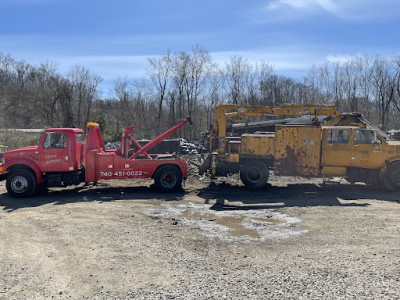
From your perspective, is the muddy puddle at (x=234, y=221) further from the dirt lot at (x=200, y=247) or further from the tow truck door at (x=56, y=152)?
the tow truck door at (x=56, y=152)

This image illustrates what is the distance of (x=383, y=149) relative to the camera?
11.3 metres

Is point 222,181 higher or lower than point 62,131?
lower

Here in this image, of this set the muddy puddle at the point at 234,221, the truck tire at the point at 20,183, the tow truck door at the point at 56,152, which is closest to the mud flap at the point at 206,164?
the muddy puddle at the point at 234,221

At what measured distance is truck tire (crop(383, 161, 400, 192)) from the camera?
36.7 feet

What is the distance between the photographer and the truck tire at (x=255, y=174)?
11688mm

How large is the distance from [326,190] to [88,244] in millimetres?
8591

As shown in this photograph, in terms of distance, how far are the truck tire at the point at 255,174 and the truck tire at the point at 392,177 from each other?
13.1 ft

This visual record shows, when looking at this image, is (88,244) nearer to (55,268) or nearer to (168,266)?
(55,268)

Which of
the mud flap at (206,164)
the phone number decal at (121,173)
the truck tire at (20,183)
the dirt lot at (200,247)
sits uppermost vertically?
the mud flap at (206,164)

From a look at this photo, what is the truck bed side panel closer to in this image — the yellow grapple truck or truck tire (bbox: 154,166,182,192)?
the yellow grapple truck

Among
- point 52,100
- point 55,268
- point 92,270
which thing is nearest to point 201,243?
point 92,270

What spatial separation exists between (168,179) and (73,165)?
313cm

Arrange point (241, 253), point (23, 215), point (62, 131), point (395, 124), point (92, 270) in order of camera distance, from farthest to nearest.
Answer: point (395, 124) → point (62, 131) → point (23, 215) → point (241, 253) → point (92, 270)

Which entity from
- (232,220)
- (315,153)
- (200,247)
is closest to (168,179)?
(232,220)
